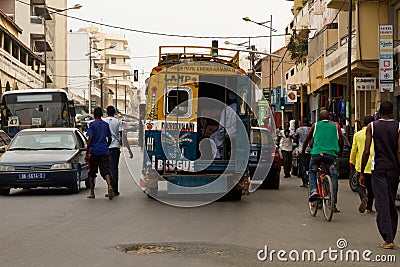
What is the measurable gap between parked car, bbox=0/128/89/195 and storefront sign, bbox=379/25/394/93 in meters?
9.98

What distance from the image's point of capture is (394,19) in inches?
1066

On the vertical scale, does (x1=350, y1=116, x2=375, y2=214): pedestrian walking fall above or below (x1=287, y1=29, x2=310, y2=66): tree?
below

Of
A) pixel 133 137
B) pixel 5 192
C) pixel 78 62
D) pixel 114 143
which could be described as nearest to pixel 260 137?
pixel 114 143

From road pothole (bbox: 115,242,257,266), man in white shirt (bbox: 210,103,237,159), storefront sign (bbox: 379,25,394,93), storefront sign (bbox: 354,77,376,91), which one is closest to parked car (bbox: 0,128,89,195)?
man in white shirt (bbox: 210,103,237,159)

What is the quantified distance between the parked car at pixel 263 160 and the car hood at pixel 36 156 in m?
4.61

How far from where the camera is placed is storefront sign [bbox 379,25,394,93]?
2241 cm

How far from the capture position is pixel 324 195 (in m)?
12.3

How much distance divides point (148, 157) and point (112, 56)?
12197 cm

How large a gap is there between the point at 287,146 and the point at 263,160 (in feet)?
12.2

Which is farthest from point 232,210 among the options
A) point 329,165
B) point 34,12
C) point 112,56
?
point 112,56

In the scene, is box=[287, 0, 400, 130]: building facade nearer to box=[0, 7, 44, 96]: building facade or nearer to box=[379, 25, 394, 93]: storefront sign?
box=[379, 25, 394, 93]: storefront sign

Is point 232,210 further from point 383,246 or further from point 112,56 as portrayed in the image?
point 112,56

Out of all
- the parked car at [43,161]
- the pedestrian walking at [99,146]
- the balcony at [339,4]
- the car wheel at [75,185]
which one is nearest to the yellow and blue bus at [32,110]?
the balcony at [339,4]

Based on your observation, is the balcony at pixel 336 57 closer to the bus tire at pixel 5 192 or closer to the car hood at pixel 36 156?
the car hood at pixel 36 156
